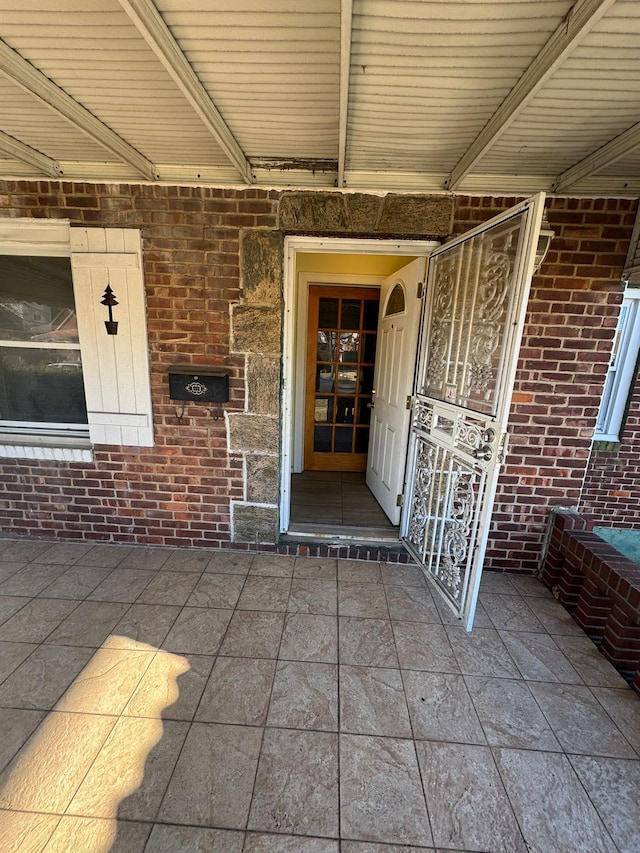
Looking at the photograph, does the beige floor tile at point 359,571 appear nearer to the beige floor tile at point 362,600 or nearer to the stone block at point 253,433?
the beige floor tile at point 362,600

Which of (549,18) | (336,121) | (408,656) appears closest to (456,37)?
(549,18)

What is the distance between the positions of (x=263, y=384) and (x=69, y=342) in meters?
1.47

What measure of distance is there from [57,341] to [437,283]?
270 centimetres

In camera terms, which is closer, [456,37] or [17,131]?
[456,37]

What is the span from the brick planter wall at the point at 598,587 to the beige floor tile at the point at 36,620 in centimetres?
301

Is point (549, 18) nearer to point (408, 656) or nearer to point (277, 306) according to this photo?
point (277, 306)

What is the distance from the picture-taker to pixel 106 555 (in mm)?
2799

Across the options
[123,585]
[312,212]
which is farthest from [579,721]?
[312,212]

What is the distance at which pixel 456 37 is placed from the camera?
1.29 m

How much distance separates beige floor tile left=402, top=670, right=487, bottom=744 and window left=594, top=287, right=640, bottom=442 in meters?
2.26

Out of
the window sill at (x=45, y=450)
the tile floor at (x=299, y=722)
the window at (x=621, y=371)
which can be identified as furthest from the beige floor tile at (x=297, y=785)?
the window at (x=621, y=371)

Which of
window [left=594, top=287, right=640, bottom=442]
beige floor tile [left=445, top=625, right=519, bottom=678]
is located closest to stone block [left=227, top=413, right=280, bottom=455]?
beige floor tile [left=445, top=625, right=519, bottom=678]

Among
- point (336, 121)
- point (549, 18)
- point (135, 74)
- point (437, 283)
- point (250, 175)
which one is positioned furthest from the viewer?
point (437, 283)

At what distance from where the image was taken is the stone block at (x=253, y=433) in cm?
266
